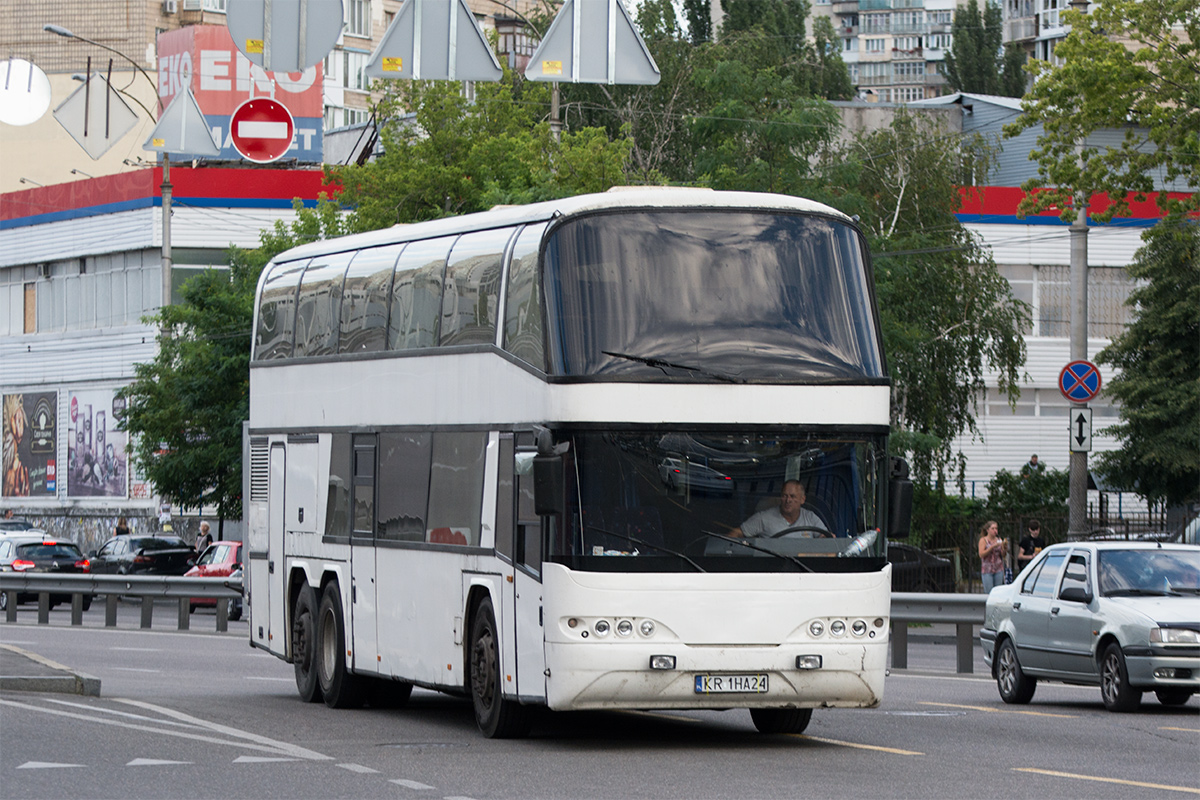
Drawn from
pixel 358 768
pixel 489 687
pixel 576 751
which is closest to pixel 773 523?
pixel 576 751

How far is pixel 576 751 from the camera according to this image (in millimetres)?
14062

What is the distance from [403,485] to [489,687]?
2.25 m

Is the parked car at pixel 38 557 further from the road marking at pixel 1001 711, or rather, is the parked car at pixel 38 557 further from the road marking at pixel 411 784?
the road marking at pixel 411 784

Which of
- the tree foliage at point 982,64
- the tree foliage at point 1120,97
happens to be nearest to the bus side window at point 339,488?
the tree foliage at point 1120,97

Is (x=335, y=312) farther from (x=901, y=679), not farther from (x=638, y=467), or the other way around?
(x=901, y=679)

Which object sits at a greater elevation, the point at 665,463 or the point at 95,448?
the point at 665,463

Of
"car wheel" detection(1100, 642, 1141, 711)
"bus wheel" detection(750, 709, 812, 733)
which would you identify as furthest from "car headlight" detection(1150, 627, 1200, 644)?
"bus wheel" detection(750, 709, 812, 733)

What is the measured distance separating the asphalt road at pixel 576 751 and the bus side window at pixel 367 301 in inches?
117

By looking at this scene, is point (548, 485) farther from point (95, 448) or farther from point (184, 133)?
point (95, 448)

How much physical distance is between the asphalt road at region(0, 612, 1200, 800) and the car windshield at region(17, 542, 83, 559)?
25.3 meters

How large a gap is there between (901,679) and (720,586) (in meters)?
8.95

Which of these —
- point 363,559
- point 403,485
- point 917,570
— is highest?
point 403,485

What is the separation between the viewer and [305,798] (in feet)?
37.0

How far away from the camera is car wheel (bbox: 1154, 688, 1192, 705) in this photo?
698 inches
